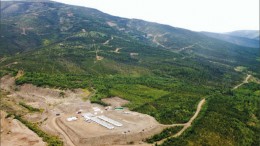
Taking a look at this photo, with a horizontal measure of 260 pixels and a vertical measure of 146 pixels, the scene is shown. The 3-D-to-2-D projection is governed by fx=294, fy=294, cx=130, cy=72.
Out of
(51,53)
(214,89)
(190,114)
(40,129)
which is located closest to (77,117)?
(40,129)

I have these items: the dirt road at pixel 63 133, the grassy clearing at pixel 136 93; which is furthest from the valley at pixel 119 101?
the grassy clearing at pixel 136 93

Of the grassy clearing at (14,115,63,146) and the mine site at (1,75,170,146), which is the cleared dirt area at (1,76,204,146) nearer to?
the mine site at (1,75,170,146)

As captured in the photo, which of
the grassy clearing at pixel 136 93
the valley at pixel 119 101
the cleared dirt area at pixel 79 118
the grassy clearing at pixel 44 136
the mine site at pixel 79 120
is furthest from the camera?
the grassy clearing at pixel 136 93

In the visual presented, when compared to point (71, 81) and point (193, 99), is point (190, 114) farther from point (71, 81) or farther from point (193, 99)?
point (71, 81)

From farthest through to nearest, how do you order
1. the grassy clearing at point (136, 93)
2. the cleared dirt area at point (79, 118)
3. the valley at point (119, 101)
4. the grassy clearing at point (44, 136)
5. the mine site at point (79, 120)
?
the grassy clearing at point (136, 93) → the valley at point (119, 101) → the mine site at point (79, 120) → the cleared dirt area at point (79, 118) → the grassy clearing at point (44, 136)

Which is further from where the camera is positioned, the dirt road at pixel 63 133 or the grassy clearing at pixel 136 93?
the grassy clearing at pixel 136 93

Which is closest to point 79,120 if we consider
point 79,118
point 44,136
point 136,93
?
point 79,118

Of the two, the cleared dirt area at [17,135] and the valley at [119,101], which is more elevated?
the valley at [119,101]

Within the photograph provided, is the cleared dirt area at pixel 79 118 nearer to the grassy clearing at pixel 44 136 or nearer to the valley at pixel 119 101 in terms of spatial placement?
the valley at pixel 119 101

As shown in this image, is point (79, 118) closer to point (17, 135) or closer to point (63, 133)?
point (63, 133)
